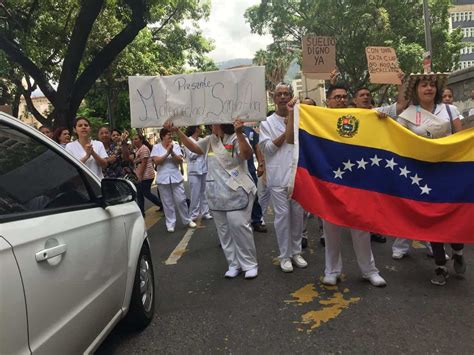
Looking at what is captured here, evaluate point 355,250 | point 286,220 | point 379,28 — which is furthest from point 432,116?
point 379,28

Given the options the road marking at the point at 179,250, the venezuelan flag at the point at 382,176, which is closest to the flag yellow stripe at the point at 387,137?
the venezuelan flag at the point at 382,176

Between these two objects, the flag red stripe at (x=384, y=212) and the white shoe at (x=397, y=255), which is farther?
the white shoe at (x=397, y=255)

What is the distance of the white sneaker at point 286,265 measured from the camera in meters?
4.85

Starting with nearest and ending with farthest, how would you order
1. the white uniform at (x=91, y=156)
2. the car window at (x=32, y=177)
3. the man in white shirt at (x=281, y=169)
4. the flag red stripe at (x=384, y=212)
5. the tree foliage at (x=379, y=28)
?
the car window at (x=32, y=177) < the flag red stripe at (x=384, y=212) < the man in white shirt at (x=281, y=169) < the white uniform at (x=91, y=156) < the tree foliage at (x=379, y=28)

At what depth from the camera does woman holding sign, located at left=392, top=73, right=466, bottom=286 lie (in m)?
4.18

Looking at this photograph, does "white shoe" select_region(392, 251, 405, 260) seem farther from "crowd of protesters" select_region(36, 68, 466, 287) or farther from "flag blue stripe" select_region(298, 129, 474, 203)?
"flag blue stripe" select_region(298, 129, 474, 203)

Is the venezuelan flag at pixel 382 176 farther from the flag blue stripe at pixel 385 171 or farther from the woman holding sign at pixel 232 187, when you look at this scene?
the woman holding sign at pixel 232 187

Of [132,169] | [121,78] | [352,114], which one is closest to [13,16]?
[121,78]

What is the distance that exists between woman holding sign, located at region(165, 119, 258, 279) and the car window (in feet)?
6.28

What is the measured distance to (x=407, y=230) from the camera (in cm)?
412

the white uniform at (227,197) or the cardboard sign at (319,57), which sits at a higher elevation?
the cardboard sign at (319,57)

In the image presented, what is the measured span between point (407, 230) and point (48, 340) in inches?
121

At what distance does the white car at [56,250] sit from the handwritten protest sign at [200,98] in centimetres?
144

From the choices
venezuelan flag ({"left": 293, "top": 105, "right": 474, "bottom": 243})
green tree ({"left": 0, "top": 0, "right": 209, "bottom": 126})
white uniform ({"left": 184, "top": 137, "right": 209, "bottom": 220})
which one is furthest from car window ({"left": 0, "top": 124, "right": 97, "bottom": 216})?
green tree ({"left": 0, "top": 0, "right": 209, "bottom": 126})
